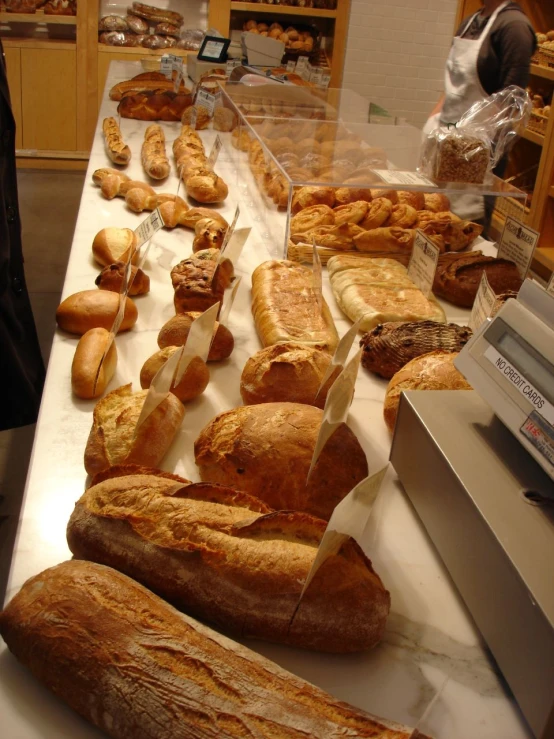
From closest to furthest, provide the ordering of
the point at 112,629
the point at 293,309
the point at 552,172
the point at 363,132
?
1. the point at 112,629
2. the point at 293,309
3. the point at 363,132
4. the point at 552,172

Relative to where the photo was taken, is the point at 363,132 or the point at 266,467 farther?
the point at 363,132

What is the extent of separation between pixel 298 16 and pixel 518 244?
522 cm

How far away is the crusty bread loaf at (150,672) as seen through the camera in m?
0.75

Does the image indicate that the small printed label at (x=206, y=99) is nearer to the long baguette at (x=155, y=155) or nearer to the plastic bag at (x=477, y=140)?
the long baguette at (x=155, y=155)

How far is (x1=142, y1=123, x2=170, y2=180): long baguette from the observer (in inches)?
114

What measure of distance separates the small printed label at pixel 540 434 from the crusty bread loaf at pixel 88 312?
38.9 inches

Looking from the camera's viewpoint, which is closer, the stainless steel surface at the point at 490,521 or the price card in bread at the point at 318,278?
the stainless steel surface at the point at 490,521

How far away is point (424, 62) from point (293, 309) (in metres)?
5.70

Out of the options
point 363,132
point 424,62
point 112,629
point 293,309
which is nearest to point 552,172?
point 424,62

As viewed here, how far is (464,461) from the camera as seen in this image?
40.4 inches

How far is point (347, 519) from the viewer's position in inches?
33.8

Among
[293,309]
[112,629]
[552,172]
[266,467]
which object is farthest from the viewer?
[552,172]

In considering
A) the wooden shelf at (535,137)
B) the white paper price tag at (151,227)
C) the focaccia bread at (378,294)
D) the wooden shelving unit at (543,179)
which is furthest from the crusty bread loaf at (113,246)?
the wooden shelf at (535,137)

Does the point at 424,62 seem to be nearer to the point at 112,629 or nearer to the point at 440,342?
the point at 440,342
